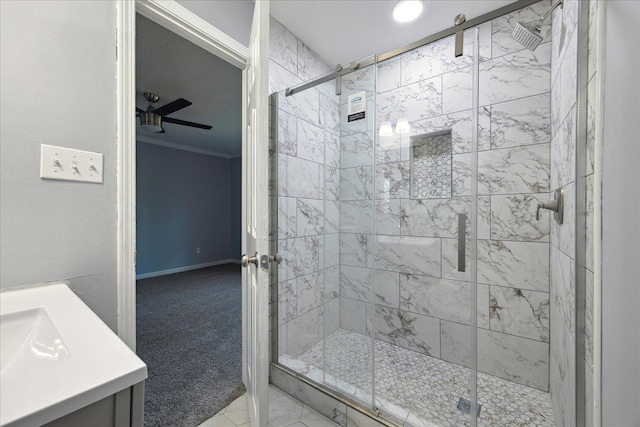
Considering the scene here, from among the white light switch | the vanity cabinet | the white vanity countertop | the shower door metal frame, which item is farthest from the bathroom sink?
the shower door metal frame

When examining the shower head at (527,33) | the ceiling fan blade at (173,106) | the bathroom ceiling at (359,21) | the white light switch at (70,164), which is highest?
the bathroom ceiling at (359,21)

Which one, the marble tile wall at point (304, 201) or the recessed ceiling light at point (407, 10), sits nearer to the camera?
the recessed ceiling light at point (407, 10)

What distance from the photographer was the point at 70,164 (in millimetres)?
973

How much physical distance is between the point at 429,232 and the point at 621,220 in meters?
1.30

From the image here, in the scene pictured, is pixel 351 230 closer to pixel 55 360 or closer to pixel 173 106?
pixel 55 360

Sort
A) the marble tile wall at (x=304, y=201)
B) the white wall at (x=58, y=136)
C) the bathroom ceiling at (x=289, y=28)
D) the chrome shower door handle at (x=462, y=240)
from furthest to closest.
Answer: the marble tile wall at (x=304, y=201)
the chrome shower door handle at (x=462, y=240)
the bathroom ceiling at (x=289, y=28)
the white wall at (x=58, y=136)

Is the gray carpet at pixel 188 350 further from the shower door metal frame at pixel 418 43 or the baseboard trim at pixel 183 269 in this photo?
the shower door metal frame at pixel 418 43

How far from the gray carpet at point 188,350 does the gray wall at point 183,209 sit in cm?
102

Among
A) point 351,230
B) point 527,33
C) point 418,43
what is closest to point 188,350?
point 351,230

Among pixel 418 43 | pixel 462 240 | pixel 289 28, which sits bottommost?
pixel 462 240

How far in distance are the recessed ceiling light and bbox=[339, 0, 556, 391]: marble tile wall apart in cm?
25

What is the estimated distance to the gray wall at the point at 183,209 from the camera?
14.8 feet

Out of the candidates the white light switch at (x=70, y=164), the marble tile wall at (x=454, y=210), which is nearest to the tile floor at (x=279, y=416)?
the marble tile wall at (x=454, y=210)

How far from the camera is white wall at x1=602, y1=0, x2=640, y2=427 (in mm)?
607
